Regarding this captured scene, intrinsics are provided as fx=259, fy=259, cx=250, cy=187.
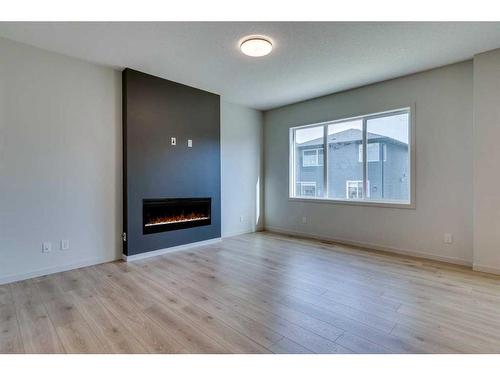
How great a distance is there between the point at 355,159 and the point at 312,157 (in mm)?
900

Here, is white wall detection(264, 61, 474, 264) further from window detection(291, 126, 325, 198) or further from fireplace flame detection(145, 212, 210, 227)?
fireplace flame detection(145, 212, 210, 227)

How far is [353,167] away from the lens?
4578 millimetres

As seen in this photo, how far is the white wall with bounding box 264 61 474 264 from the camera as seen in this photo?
11.3 feet

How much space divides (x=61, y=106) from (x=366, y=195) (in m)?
4.66

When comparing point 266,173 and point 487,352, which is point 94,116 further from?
point 487,352

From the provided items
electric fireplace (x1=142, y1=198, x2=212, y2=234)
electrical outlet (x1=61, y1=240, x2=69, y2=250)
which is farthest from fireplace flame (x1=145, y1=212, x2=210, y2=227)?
electrical outlet (x1=61, y1=240, x2=69, y2=250)

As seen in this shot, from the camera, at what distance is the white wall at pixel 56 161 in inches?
114

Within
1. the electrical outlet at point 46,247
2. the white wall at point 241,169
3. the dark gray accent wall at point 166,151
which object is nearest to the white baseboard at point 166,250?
the dark gray accent wall at point 166,151

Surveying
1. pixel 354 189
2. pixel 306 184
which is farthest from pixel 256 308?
pixel 306 184

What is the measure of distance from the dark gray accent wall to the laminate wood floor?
28.4 inches

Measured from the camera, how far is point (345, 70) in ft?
12.0

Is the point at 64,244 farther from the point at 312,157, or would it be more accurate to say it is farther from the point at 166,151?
the point at 312,157
